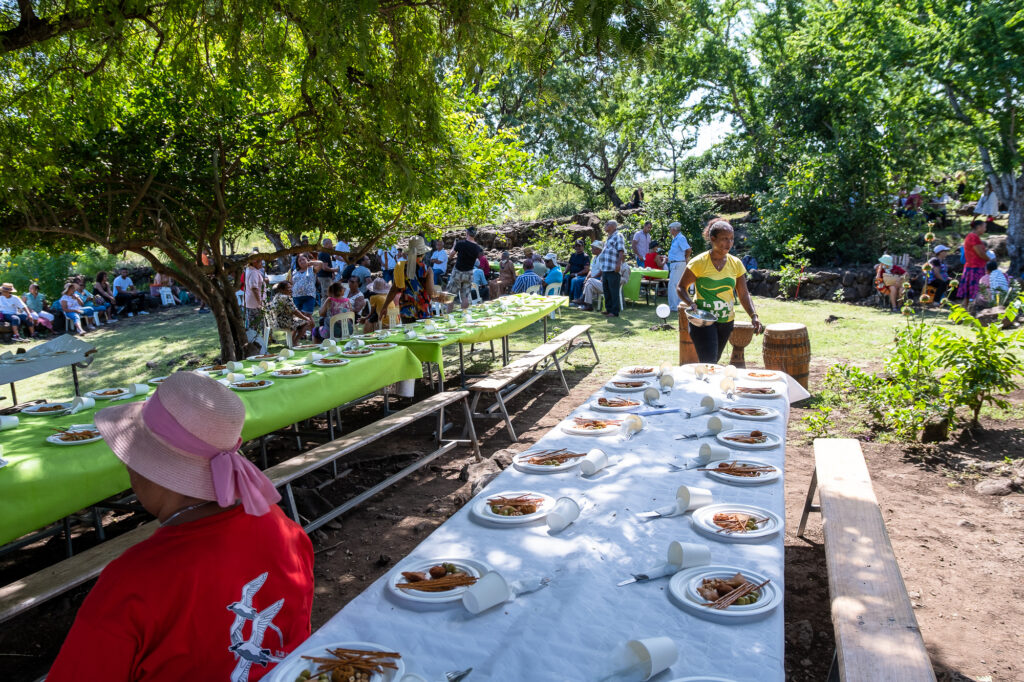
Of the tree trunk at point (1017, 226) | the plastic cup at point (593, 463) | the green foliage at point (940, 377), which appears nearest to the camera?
the plastic cup at point (593, 463)

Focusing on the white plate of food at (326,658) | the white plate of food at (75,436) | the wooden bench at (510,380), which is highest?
the white plate of food at (75,436)

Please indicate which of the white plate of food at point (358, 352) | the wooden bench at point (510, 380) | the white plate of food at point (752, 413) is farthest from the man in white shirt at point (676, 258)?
the white plate of food at point (752, 413)

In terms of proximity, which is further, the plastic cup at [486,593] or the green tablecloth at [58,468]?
the green tablecloth at [58,468]

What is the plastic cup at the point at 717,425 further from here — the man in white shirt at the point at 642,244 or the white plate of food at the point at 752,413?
the man in white shirt at the point at 642,244

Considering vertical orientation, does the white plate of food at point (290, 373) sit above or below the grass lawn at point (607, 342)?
above

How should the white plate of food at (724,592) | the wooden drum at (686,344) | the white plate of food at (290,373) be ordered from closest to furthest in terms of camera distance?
the white plate of food at (724,592) < the white plate of food at (290,373) < the wooden drum at (686,344)

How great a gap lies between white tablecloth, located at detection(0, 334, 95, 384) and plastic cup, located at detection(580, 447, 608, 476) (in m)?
4.84

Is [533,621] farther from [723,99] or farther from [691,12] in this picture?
[723,99]

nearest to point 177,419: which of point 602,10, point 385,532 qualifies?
point 385,532

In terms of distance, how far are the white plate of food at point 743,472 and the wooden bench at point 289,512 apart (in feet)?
7.46

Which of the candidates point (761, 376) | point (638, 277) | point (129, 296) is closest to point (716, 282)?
point (761, 376)

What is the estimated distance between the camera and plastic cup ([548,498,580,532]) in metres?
2.04

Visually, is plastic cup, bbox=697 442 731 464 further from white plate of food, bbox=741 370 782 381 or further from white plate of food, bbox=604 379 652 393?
white plate of food, bbox=741 370 782 381

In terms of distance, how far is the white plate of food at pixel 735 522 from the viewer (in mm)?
1982
